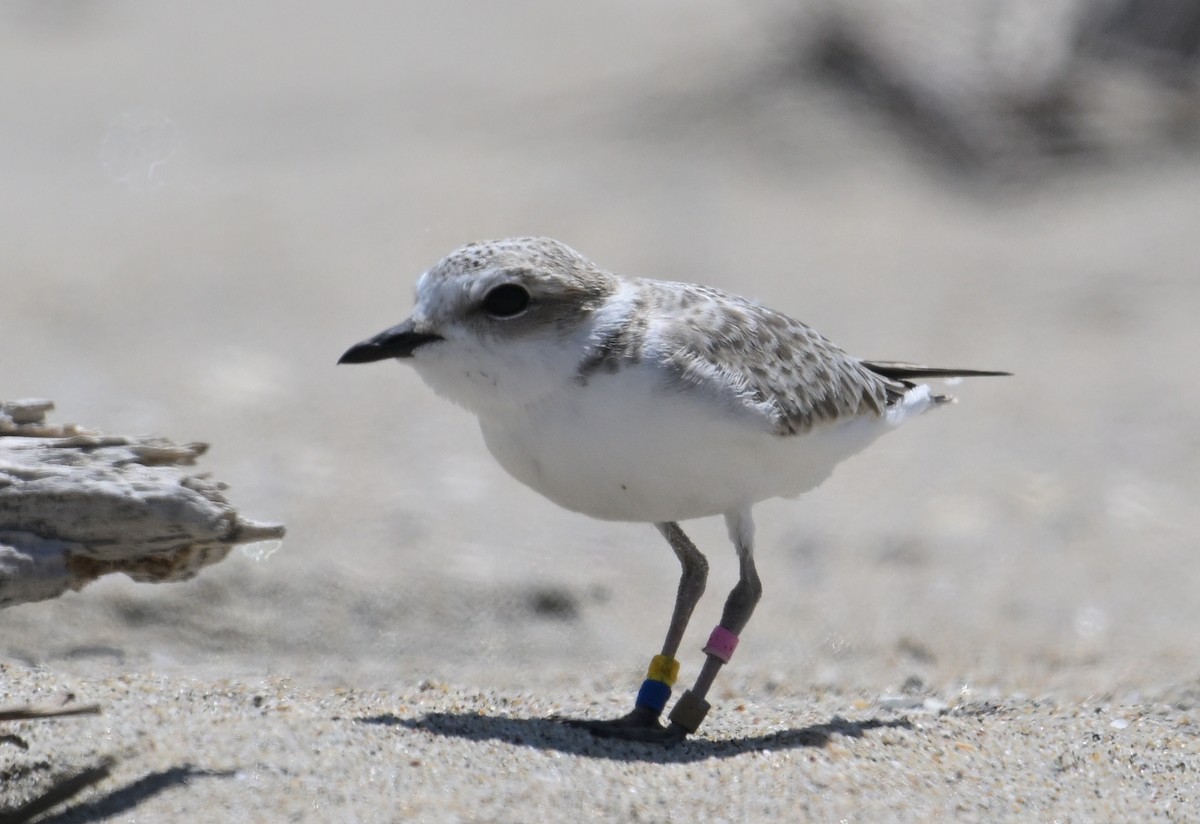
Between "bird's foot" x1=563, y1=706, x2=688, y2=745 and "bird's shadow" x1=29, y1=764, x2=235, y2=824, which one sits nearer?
"bird's shadow" x1=29, y1=764, x2=235, y2=824

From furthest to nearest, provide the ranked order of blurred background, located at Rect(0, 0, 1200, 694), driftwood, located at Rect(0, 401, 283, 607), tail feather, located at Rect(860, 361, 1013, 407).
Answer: blurred background, located at Rect(0, 0, 1200, 694)
tail feather, located at Rect(860, 361, 1013, 407)
driftwood, located at Rect(0, 401, 283, 607)

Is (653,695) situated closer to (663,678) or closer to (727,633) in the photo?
(663,678)

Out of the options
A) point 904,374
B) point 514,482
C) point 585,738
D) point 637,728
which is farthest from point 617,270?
point 585,738

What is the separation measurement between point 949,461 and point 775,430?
431 centimetres

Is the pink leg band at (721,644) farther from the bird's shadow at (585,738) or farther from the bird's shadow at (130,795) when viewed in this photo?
the bird's shadow at (130,795)

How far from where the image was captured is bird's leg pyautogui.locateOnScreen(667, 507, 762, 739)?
15.0 ft

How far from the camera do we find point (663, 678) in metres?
4.72

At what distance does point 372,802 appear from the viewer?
3.60m

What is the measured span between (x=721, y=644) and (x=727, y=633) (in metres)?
0.04

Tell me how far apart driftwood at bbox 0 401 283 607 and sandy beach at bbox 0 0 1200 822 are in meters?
0.43

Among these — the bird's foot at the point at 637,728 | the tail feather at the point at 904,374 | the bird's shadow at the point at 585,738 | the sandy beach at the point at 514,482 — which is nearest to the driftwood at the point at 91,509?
the sandy beach at the point at 514,482

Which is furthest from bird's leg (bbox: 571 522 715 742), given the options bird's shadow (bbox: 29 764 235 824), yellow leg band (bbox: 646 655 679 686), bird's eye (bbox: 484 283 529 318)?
bird's shadow (bbox: 29 764 235 824)

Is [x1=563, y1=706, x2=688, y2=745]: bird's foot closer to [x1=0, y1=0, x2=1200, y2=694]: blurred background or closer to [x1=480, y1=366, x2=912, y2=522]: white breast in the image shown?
[x1=480, y1=366, x2=912, y2=522]: white breast

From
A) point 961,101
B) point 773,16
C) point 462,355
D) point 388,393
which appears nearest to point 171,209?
point 388,393
